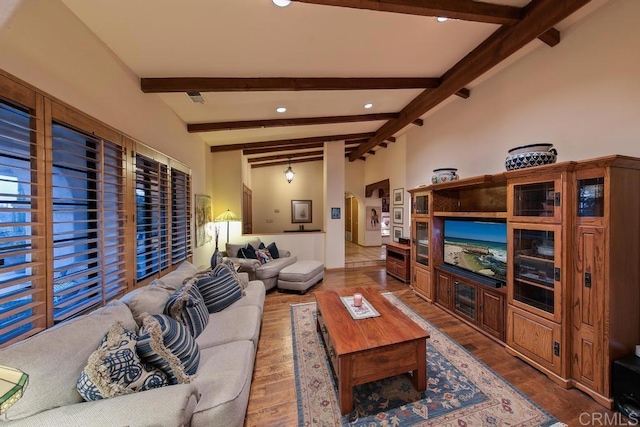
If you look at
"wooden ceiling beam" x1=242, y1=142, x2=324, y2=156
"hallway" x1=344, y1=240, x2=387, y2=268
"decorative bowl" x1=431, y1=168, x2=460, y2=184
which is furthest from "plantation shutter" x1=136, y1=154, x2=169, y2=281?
"hallway" x1=344, y1=240, x2=387, y2=268

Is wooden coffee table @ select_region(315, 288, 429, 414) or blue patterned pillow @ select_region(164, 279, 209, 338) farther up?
blue patterned pillow @ select_region(164, 279, 209, 338)

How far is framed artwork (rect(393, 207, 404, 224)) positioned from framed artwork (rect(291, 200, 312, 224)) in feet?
10.8

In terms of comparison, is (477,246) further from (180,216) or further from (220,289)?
(180,216)

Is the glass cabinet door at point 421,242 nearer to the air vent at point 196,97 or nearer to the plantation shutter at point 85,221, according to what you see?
the air vent at point 196,97

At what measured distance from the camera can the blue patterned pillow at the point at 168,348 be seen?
1301 mm

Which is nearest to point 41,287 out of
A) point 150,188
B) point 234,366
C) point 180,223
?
point 234,366

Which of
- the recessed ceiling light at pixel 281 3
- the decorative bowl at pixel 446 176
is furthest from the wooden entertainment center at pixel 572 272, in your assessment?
the recessed ceiling light at pixel 281 3

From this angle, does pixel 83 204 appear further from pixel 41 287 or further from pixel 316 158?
pixel 316 158

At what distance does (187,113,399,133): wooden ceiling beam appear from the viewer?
13.3 feet

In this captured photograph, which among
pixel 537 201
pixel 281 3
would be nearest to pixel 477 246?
pixel 537 201

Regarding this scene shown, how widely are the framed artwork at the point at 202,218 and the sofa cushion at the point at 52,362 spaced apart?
124 inches

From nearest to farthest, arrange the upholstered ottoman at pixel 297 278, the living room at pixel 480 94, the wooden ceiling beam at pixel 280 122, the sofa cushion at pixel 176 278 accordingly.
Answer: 1. the living room at pixel 480 94
2. the sofa cushion at pixel 176 278
3. the wooden ceiling beam at pixel 280 122
4. the upholstered ottoman at pixel 297 278

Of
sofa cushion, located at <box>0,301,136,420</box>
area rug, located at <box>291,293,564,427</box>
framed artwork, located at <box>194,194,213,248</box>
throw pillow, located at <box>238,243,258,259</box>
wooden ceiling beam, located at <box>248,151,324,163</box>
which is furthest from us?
wooden ceiling beam, located at <box>248,151,324,163</box>

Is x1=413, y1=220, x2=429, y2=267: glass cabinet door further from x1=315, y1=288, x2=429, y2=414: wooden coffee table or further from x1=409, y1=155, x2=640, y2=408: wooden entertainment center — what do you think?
x1=315, y1=288, x2=429, y2=414: wooden coffee table
